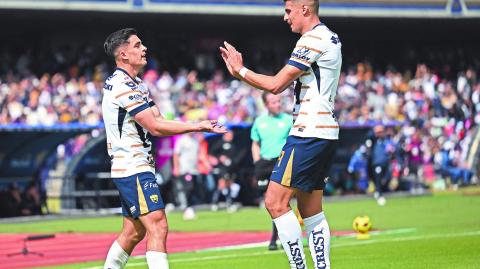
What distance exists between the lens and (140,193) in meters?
9.49

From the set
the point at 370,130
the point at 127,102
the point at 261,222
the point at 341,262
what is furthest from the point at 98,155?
the point at 127,102

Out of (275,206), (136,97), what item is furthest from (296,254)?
(136,97)

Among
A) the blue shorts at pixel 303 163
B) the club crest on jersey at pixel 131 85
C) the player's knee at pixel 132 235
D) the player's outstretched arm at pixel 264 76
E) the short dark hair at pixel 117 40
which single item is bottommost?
the player's knee at pixel 132 235

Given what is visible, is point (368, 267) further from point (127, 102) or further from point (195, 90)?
point (195, 90)

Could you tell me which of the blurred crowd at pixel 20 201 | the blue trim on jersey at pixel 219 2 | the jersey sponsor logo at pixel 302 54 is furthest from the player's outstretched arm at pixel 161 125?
the blue trim on jersey at pixel 219 2

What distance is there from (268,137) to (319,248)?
6821 millimetres

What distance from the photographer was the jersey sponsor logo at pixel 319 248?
383 inches

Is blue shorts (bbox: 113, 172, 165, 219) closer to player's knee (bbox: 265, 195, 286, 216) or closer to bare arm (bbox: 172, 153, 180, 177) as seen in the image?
player's knee (bbox: 265, 195, 286, 216)

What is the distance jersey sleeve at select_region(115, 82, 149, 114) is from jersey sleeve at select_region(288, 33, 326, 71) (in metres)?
1.35

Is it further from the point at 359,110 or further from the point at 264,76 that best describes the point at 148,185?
the point at 359,110

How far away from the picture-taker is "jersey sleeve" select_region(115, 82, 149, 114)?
373 inches

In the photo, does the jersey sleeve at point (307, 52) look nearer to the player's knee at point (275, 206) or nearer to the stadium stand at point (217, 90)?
the player's knee at point (275, 206)

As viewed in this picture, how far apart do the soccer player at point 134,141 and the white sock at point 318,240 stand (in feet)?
4.25

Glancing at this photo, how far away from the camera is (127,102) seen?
31.2ft
